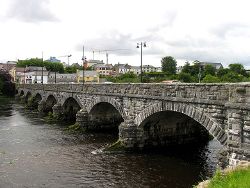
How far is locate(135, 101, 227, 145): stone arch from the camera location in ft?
53.5

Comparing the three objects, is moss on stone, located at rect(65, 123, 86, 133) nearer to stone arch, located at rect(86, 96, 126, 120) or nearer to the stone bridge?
the stone bridge

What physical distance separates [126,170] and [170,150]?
5.68m

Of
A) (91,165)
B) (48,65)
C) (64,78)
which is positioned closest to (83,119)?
(91,165)

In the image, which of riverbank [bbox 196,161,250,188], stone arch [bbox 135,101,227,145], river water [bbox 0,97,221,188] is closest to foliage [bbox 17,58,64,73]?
river water [bbox 0,97,221,188]

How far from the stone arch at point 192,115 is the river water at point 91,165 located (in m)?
2.91

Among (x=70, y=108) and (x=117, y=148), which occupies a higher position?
(x=70, y=108)

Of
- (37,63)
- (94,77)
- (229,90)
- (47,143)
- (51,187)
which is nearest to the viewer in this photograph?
(229,90)

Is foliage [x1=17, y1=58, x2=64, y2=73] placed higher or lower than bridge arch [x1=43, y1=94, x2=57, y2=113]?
higher

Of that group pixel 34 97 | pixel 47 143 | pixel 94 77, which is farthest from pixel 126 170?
pixel 94 77

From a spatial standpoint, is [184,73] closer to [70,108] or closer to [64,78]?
[70,108]

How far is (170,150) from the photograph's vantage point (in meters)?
24.6

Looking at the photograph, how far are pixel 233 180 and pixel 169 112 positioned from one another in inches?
541

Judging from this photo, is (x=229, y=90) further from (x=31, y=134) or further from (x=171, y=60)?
(x=171, y=60)

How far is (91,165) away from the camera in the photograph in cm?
2114
